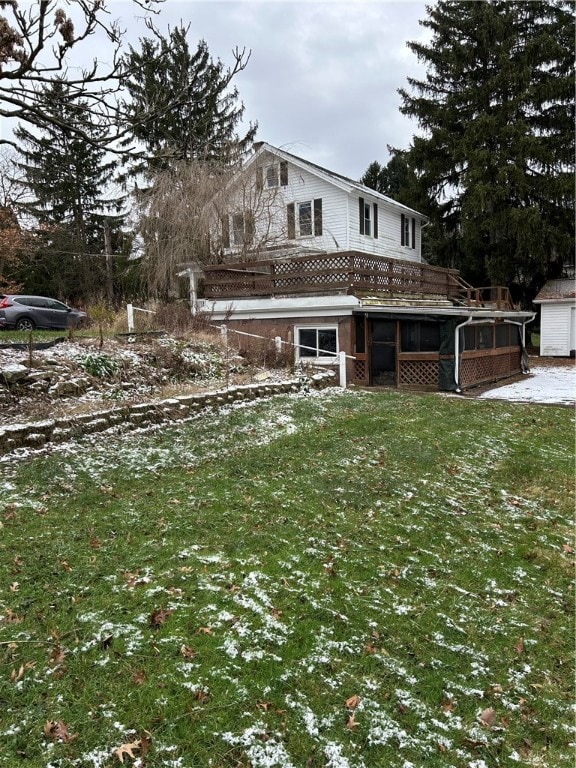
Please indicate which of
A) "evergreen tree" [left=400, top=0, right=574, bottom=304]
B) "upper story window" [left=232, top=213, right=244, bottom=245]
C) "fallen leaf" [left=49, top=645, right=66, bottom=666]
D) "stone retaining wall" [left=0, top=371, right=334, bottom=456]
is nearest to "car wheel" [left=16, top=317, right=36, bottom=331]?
"upper story window" [left=232, top=213, right=244, bottom=245]

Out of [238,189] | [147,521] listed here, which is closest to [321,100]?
[238,189]

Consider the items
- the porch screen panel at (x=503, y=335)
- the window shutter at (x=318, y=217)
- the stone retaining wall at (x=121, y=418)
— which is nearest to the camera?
the stone retaining wall at (x=121, y=418)

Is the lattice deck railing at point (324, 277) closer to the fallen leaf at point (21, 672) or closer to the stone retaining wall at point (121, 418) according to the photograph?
the stone retaining wall at point (121, 418)

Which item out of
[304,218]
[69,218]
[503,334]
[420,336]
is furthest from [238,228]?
[69,218]

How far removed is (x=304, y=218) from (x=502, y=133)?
1049 cm

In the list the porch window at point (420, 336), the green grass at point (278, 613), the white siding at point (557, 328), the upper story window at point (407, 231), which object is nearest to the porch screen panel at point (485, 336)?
the porch window at point (420, 336)

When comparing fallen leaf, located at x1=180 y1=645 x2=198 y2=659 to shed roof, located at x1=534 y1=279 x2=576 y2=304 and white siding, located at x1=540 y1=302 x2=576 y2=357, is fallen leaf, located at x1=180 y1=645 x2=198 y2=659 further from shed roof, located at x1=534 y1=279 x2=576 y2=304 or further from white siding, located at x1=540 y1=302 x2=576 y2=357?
white siding, located at x1=540 y1=302 x2=576 y2=357

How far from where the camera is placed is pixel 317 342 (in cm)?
1545

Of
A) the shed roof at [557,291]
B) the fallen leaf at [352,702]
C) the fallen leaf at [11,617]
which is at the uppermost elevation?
the shed roof at [557,291]

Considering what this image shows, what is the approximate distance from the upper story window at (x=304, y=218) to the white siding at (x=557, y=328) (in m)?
11.5

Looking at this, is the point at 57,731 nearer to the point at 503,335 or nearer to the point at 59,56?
the point at 59,56

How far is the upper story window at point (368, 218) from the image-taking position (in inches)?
861

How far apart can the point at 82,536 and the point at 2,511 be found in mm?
1003

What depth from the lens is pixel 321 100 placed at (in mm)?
16984
